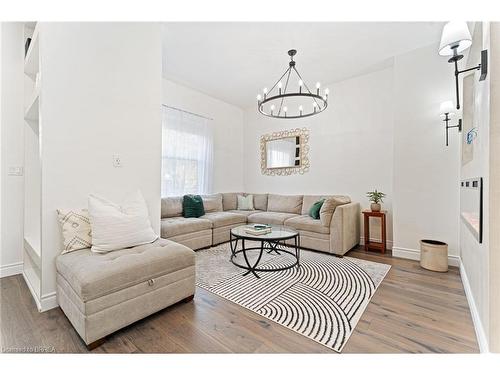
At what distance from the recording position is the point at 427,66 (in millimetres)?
2928

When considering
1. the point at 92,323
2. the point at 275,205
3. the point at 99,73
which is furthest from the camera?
the point at 275,205

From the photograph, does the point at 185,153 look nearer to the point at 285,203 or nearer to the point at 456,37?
the point at 285,203

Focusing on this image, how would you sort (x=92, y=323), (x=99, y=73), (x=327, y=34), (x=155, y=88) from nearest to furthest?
(x=92, y=323), (x=99, y=73), (x=155, y=88), (x=327, y=34)

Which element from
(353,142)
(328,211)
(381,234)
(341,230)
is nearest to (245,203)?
(328,211)

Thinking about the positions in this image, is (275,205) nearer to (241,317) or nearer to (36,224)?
(241,317)

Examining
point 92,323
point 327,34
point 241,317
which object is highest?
point 327,34

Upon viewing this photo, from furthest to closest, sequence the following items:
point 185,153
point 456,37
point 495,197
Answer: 1. point 185,153
2. point 456,37
3. point 495,197

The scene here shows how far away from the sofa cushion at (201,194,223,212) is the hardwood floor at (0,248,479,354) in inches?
87.4

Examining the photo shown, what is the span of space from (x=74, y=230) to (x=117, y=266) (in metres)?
0.64

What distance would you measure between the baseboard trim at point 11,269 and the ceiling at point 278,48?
3.10 metres

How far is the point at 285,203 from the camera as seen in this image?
14.4 ft

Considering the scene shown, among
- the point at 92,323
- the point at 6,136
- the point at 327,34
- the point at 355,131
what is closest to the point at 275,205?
the point at 355,131
